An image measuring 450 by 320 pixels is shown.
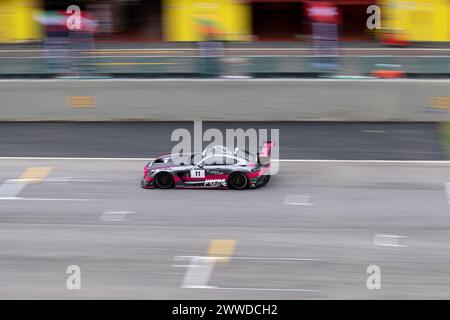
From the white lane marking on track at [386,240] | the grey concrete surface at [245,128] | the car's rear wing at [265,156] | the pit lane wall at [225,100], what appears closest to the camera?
the white lane marking on track at [386,240]

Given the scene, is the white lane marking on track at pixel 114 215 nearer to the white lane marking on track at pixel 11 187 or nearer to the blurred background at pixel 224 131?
the blurred background at pixel 224 131

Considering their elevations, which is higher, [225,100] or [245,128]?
[225,100]

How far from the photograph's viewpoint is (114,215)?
60.1ft

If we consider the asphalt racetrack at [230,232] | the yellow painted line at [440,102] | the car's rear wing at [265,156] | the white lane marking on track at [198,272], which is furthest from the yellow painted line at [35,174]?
the yellow painted line at [440,102]

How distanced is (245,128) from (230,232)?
341 inches

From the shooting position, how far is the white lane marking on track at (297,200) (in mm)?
18953

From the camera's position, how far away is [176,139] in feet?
80.5

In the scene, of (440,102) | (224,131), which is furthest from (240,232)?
(440,102)

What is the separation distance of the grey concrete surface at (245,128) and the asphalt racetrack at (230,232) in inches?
14.8

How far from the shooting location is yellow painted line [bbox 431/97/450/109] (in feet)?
82.4

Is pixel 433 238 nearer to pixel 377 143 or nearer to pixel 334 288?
pixel 334 288

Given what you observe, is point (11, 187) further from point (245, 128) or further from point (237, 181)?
point (245, 128)

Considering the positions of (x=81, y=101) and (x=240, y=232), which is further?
(x=81, y=101)
